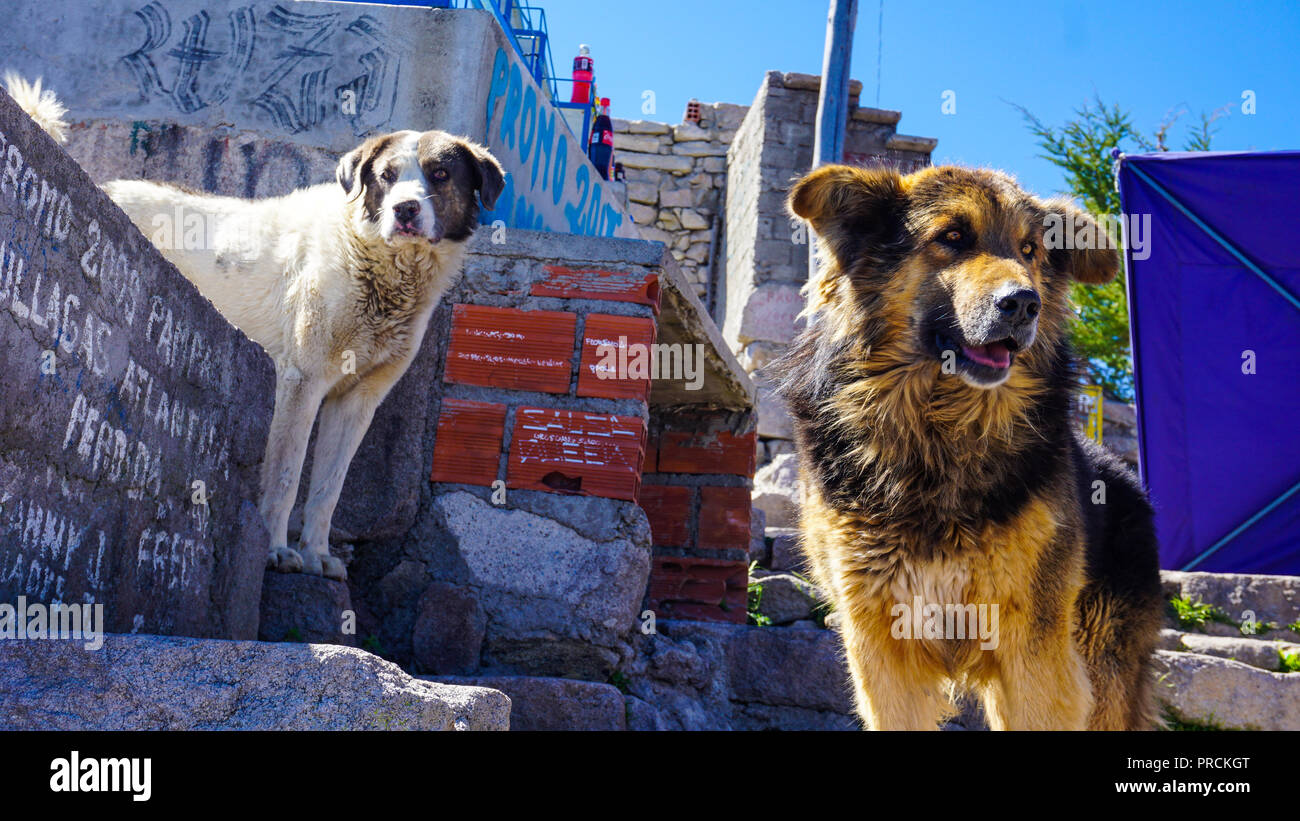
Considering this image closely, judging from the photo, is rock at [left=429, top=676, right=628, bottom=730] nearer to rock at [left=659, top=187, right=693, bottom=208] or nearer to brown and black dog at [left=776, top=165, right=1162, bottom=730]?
brown and black dog at [left=776, top=165, right=1162, bottom=730]

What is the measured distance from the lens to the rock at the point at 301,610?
3.43 m

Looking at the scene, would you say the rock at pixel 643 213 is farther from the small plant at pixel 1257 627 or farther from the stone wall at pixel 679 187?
the small plant at pixel 1257 627

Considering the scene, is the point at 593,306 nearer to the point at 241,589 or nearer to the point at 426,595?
the point at 426,595

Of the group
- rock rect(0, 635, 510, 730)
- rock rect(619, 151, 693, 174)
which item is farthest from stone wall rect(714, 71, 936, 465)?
rock rect(0, 635, 510, 730)

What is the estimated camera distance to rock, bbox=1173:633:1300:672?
512 cm

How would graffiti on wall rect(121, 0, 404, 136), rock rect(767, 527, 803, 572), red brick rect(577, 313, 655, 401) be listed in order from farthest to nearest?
rock rect(767, 527, 803, 572)
graffiti on wall rect(121, 0, 404, 136)
red brick rect(577, 313, 655, 401)

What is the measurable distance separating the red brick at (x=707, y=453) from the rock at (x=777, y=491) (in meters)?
2.15

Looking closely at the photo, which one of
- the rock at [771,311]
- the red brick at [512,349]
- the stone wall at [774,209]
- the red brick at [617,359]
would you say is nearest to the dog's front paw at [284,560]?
the red brick at [512,349]

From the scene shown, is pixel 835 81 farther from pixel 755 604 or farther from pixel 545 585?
pixel 545 585

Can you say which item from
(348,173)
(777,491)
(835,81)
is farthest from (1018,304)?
(835,81)

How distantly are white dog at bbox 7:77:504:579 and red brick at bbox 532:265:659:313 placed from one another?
0.42m

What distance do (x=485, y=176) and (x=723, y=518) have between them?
2667 mm

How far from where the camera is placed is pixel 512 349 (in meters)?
4.46

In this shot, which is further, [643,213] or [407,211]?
[643,213]
